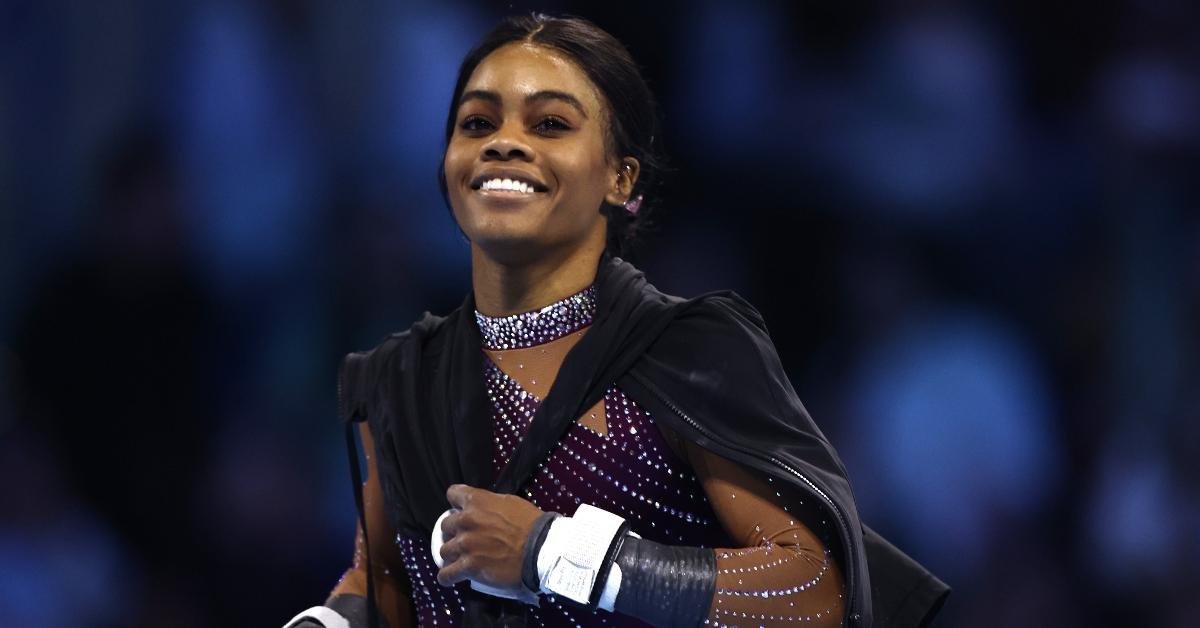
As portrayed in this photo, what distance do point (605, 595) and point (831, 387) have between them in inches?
71.8

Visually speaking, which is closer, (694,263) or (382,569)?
(382,569)

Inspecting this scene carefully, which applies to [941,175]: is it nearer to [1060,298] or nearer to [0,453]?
[1060,298]

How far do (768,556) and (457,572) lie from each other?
1.21ft

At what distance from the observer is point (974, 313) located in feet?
11.0

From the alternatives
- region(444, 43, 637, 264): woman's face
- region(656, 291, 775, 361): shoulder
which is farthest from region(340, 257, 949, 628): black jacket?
region(444, 43, 637, 264): woman's face

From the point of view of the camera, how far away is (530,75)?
6.12 feet

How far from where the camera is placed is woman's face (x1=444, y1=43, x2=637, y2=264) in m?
1.82

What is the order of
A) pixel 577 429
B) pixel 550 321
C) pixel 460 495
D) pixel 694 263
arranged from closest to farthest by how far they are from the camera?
pixel 460 495
pixel 577 429
pixel 550 321
pixel 694 263

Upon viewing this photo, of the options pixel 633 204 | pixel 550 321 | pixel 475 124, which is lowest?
pixel 550 321

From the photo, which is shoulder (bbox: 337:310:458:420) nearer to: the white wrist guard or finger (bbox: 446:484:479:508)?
finger (bbox: 446:484:479:508)

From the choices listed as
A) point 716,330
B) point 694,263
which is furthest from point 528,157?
point 694,263

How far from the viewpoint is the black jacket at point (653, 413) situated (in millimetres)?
1669

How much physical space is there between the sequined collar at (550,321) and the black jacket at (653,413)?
0.02 meters

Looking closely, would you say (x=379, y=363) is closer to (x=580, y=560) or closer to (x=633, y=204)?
(x=633, y=204)
